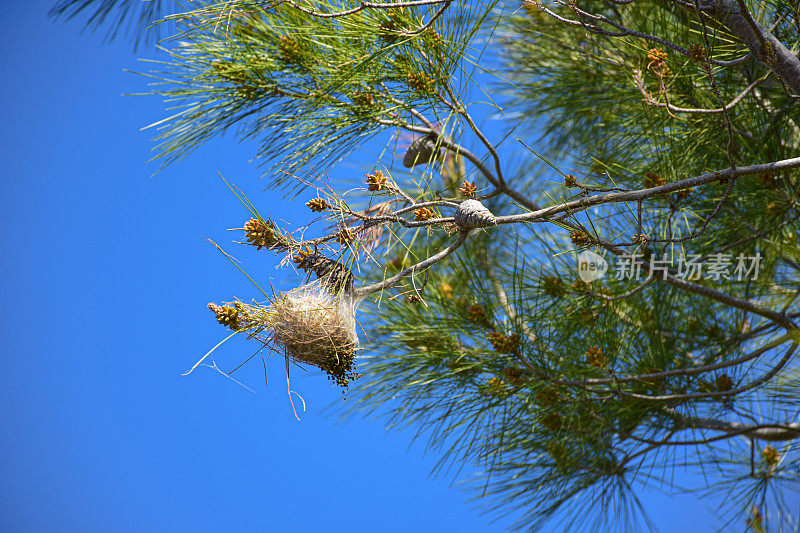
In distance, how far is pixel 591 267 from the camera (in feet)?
3.43

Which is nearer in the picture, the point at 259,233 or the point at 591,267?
the point at 259,233

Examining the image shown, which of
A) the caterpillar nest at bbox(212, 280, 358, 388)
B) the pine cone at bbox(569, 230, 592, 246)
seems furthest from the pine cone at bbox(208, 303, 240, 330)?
the pine cone at bbox(569, 230, 592, 246)

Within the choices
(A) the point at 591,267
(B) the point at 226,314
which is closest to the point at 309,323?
(B) the point at 226,314

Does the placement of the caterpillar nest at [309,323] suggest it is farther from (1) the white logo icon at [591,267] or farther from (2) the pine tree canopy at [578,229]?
(1) the white logo icon at [591,267]

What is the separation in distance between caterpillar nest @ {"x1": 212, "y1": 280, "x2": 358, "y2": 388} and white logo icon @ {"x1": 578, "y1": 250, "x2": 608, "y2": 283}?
0.51 meters

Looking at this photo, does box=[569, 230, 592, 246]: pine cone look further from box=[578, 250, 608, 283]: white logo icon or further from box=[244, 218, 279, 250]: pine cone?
box=[578, 250, 608, 283]: white logo icon

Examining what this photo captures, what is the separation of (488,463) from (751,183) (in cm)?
56

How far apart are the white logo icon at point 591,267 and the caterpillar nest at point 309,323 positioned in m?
0.51

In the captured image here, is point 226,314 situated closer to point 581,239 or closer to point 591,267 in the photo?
point 581,239

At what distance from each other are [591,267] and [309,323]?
0.57 m

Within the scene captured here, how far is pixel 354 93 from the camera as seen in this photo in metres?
0.85

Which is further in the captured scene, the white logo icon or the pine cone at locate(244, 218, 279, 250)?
the white logo icon

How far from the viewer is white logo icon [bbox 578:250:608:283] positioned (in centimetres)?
103

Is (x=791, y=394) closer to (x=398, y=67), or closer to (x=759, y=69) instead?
(x=759, y=69)
